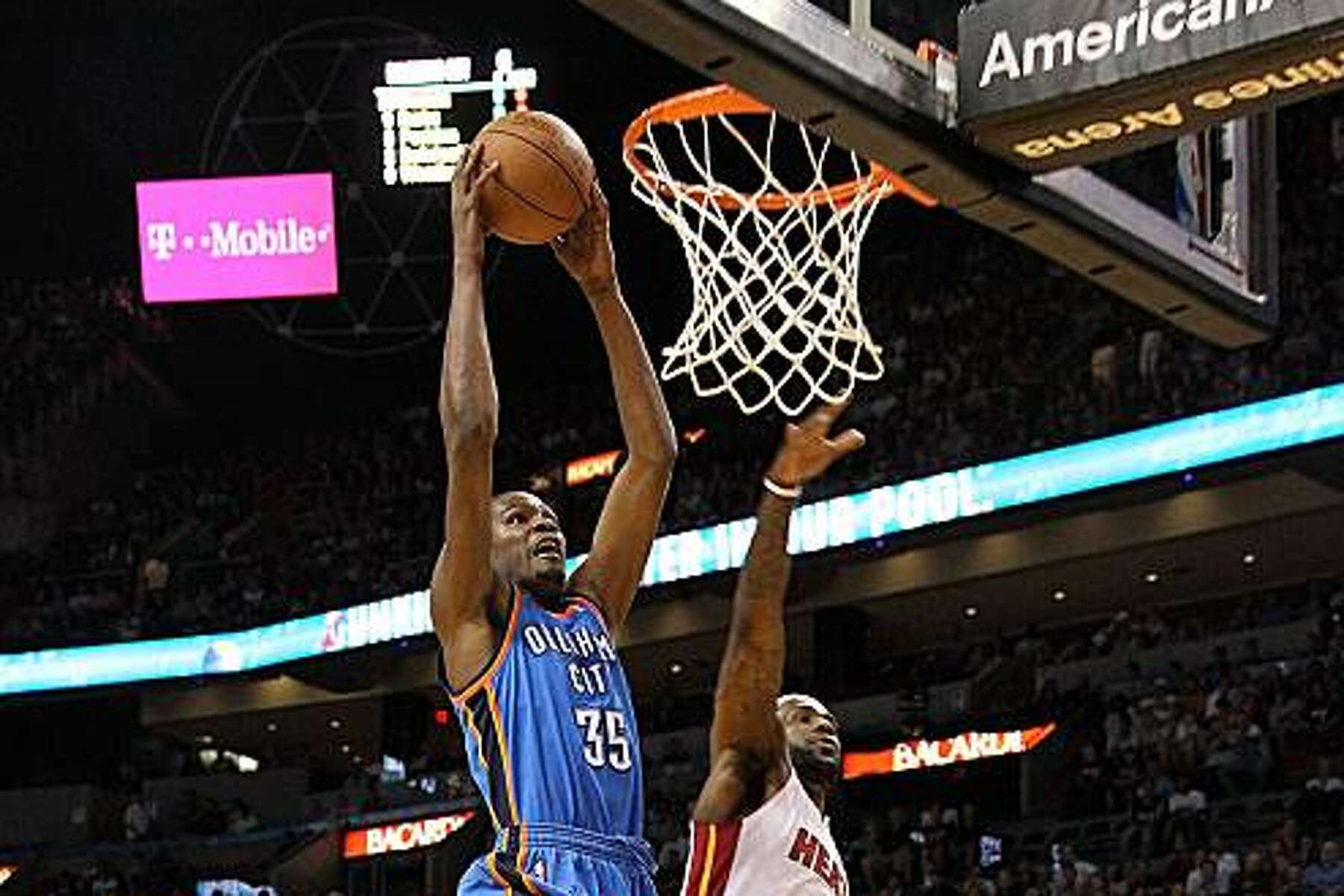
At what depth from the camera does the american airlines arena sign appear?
231 inches

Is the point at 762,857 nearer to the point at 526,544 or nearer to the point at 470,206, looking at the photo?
the point at 526,544

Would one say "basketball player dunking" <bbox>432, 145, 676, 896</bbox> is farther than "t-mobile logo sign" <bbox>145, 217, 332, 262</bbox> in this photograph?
No

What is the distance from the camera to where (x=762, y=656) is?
521 centimetres

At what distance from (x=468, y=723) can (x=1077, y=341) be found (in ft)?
62.1

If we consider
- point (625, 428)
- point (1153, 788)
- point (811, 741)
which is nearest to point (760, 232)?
point (811, 741)

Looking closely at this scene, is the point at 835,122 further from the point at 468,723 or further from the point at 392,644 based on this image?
the point at 392,644

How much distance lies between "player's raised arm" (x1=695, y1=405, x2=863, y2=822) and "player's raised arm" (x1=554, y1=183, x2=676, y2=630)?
407 millimetres

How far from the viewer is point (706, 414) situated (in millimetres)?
25656

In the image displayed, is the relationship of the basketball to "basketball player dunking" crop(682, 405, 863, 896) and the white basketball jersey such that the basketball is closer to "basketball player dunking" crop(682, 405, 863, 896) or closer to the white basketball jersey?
"basketball player dunking" crop(682, 405, 863, 896)

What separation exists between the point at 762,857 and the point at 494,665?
1041mm

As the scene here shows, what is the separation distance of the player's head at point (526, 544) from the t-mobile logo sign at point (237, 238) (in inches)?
732

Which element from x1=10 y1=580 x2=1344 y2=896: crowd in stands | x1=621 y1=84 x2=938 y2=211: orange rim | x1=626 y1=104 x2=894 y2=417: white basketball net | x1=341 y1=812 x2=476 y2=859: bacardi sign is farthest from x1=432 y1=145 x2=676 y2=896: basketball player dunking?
x1=341 y1=812 x2=476 y2=859: bacardi sign

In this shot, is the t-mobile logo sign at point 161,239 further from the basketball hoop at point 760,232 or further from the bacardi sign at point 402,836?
the basketball hoop at point 760,232

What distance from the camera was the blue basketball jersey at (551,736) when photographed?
429 cm
